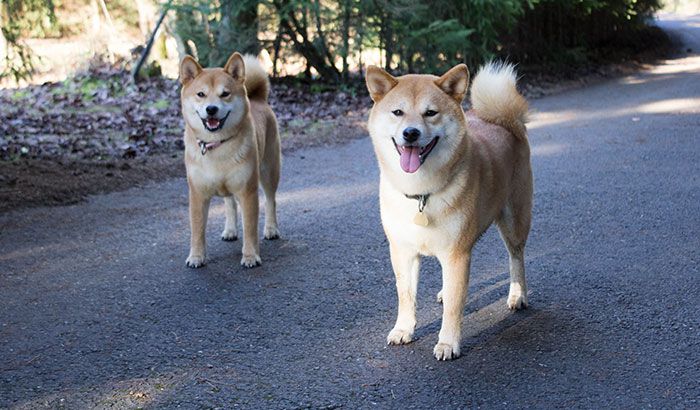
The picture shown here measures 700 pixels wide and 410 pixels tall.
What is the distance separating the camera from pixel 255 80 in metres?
6.30


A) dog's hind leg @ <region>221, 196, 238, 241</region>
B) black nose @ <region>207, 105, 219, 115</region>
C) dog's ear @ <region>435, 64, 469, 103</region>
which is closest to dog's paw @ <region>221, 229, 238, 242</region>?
dog's hind leg @ <region>221, 196, 238, 241</region>

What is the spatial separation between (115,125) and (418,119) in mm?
8302

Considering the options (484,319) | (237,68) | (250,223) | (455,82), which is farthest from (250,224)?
(455,82)

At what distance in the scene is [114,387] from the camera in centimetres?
375

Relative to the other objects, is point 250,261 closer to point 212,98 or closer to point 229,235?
point 229,235

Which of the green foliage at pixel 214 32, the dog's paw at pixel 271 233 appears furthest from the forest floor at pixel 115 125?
the dog's paw at pixel 271 233

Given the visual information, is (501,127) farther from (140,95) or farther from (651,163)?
(140,95)

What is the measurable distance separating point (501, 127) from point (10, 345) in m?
3.16

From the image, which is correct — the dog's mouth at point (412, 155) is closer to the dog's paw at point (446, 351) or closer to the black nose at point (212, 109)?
the dog's paw at point (446, 351)

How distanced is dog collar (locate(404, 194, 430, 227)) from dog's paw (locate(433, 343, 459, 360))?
67 cm

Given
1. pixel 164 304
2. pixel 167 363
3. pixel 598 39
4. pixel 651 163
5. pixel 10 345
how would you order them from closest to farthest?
pixel 167 363 < pixel 10 345 < pixel 164 304 < pixel 651 163 < pixel 598 39

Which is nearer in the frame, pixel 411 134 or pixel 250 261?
pixel 411 134

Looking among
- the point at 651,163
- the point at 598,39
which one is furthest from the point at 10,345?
the point at 598,39

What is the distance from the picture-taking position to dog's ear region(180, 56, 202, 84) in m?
5.54
